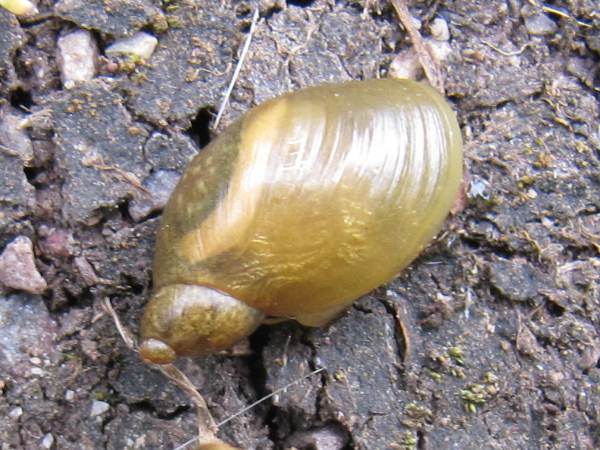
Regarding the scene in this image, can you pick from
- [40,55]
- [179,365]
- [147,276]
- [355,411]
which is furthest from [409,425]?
[40,55]

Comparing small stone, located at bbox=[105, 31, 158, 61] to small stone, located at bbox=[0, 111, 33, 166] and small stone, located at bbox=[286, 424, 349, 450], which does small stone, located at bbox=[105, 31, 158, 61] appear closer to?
small stone, located at bbox=[0, 111, 33, 166]

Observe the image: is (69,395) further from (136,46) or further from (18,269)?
(136,46)

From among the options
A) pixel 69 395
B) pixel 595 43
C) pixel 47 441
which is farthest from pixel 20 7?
pixel 595 43

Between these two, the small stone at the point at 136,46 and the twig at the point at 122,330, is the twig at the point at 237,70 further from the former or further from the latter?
the twig at the point at 122,330

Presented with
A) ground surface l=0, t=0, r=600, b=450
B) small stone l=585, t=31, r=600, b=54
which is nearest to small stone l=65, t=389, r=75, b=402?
ground surface l=0, t=0, r=600, b=450

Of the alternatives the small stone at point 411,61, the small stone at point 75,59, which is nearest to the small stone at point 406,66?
the small stone at point 411,61
